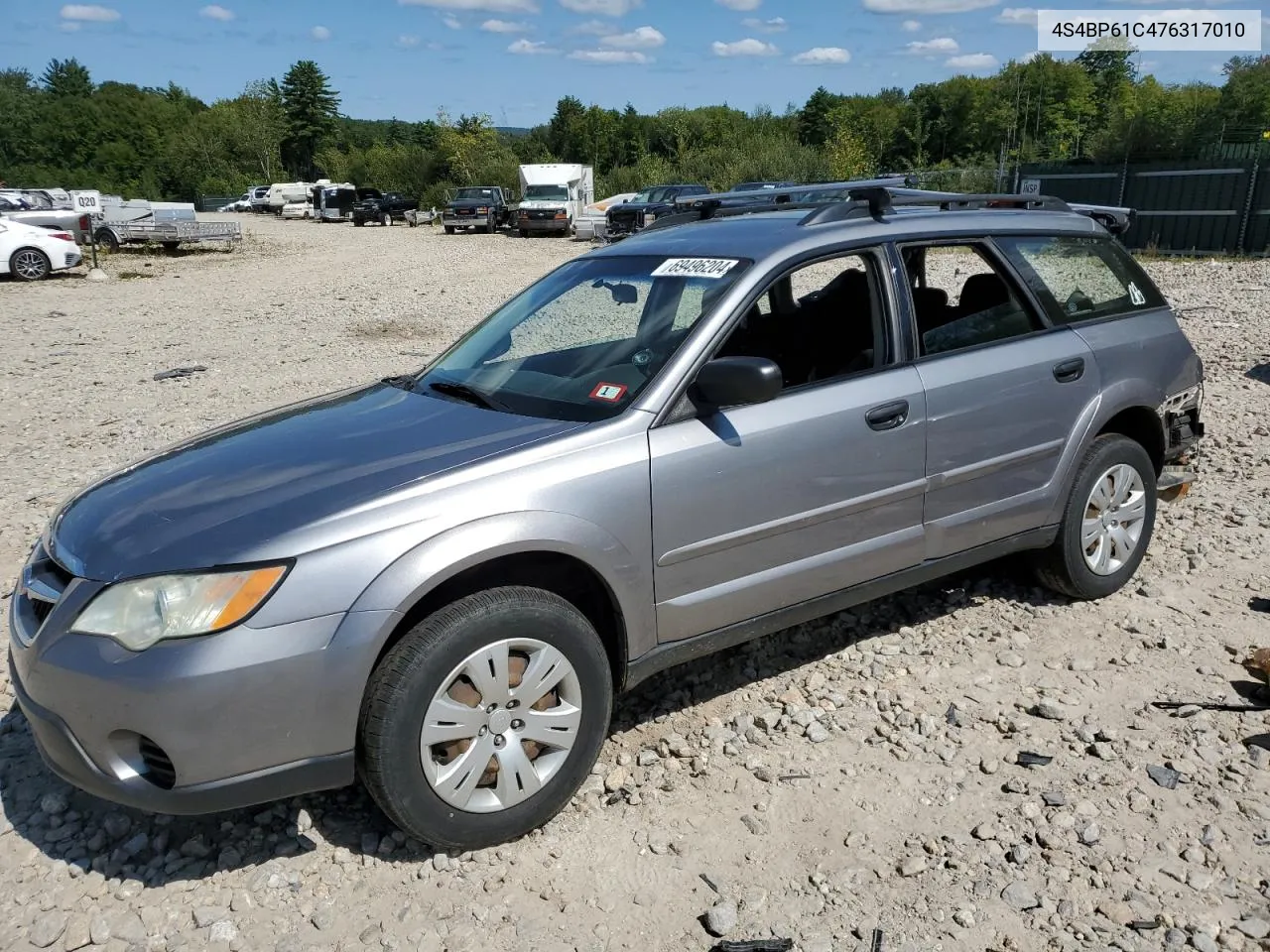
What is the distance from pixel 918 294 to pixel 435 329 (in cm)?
1051

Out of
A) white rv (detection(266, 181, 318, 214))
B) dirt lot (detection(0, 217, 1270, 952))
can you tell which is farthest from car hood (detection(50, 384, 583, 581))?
white rv (detection(266, 181, 318, 214))

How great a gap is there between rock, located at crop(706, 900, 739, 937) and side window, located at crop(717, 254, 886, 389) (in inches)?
68.8

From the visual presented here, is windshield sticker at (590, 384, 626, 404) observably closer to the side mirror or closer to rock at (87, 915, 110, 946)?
the side mirror

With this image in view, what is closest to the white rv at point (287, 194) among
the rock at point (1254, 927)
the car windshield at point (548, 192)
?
the car windshield at point (548, 192)

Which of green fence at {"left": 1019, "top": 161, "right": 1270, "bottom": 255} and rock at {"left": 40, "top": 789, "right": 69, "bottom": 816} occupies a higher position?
green fence at {"left": 1019, "top": 161, "right": 1270, "bottom": 255}

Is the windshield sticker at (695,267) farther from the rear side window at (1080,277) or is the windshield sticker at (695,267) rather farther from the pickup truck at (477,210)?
the pickup truck at (477,210)

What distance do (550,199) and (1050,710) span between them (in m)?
35.1

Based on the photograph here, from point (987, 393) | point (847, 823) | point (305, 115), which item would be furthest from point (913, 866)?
point (305, 115)

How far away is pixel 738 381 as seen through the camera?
3.09 m

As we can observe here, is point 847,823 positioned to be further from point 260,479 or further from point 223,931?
point 260,479

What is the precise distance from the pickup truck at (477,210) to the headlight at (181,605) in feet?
125

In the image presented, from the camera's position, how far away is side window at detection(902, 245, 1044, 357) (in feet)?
12.8

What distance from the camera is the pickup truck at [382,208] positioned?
51.0 meters

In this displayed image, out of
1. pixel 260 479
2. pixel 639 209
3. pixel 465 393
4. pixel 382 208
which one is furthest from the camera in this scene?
pixel 382 208
